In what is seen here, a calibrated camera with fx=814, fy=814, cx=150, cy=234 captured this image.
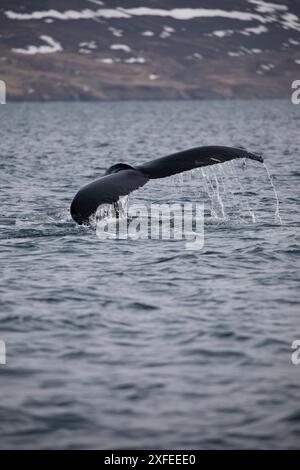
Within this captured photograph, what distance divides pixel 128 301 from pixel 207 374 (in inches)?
108

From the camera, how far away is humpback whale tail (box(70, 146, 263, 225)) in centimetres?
1109

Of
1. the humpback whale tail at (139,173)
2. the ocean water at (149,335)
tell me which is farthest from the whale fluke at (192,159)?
the ocean water at (149,335)

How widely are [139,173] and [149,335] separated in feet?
10.7

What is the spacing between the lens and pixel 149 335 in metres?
9.73

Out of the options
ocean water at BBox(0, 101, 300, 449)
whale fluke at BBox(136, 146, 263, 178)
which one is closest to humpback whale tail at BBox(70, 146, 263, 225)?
whale fluke at BBox(136, 146, 263, 178)

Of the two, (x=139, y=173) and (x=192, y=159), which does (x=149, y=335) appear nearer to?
(x=139, y=173)

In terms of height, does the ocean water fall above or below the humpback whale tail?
below

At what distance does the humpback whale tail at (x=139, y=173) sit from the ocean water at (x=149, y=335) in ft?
4.52

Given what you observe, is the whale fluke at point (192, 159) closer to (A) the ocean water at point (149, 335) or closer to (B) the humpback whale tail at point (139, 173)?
(B) the humpback whale tail at point (139, 173)

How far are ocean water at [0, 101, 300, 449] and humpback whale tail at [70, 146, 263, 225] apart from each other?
138cm

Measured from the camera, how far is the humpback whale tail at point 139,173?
11.1 meters

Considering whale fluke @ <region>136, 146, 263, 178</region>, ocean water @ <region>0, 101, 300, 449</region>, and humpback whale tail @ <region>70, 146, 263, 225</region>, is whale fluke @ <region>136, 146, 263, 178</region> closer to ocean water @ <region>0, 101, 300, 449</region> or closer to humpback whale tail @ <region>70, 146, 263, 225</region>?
humpback whale tail @ <region>70, 146, 263, 225</region>

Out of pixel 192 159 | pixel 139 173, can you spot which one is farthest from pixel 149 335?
pixel 192 159

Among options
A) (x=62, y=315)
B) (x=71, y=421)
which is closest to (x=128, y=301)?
(x=62, y=315)
